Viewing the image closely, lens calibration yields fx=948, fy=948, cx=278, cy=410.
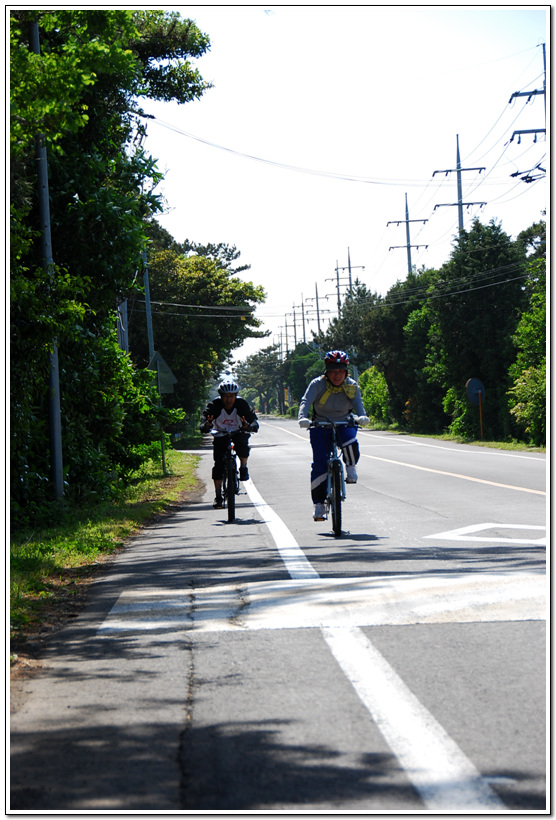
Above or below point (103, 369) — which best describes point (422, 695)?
below

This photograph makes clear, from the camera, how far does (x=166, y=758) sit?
3.70 m

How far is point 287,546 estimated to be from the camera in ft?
31.3

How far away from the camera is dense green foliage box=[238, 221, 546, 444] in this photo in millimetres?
34938

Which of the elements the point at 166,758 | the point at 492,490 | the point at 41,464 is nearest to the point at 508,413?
the point at 492,490

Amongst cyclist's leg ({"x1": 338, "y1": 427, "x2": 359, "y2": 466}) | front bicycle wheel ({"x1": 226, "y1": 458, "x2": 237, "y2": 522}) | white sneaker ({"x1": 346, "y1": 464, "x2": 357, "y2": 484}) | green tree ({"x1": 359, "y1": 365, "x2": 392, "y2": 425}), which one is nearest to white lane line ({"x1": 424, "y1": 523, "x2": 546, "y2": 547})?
white sneaker ({"x1": 346, "y1": 464, "x2": 357, "y2": 484})

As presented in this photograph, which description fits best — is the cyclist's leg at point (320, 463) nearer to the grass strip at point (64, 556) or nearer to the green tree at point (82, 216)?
the grass strip at point (64, 556)

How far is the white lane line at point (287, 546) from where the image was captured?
7.78 m

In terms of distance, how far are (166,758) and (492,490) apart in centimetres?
1247

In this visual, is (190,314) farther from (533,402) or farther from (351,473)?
(351,473)

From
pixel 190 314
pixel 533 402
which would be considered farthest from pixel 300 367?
pixel 533 402

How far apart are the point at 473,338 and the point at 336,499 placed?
35544mm

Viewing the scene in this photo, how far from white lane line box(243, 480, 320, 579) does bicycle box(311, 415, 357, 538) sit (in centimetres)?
52

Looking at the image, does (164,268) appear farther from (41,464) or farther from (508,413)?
(41,464)

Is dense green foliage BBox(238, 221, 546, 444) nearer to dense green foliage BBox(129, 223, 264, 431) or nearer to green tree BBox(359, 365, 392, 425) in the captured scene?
green tree BBox(359, 365, 392, 425)
